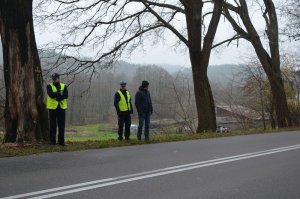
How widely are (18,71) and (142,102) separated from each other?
13.6 feet

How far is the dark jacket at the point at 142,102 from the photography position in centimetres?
1348

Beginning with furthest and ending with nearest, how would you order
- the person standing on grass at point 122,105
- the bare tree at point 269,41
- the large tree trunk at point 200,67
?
the bare tree at point 269,41 → the large tree trunk at point 200,67 → the person standing on grass at point 122,105

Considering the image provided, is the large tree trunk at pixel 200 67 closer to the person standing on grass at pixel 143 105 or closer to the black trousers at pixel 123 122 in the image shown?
the person standing on grass at pixel 143 105

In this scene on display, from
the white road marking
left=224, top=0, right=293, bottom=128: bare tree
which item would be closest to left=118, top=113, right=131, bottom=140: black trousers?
the white road marking

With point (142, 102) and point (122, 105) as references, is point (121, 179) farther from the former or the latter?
point (142, 102)

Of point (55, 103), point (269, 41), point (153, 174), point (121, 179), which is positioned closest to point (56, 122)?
point (55, 103)

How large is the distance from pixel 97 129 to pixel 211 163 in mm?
52375

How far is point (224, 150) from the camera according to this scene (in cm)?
1088

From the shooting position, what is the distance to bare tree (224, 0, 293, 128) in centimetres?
2581

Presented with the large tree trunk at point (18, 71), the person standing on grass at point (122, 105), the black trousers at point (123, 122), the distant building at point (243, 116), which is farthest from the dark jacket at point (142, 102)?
the distant building at point (243, 116)

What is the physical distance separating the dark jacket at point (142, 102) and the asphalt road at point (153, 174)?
2.99 metres

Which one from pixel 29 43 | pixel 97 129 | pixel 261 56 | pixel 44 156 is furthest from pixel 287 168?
pixel 97 129

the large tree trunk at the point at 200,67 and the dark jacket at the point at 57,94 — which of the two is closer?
the dark jacket at the point at 57,94

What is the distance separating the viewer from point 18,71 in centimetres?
1070
